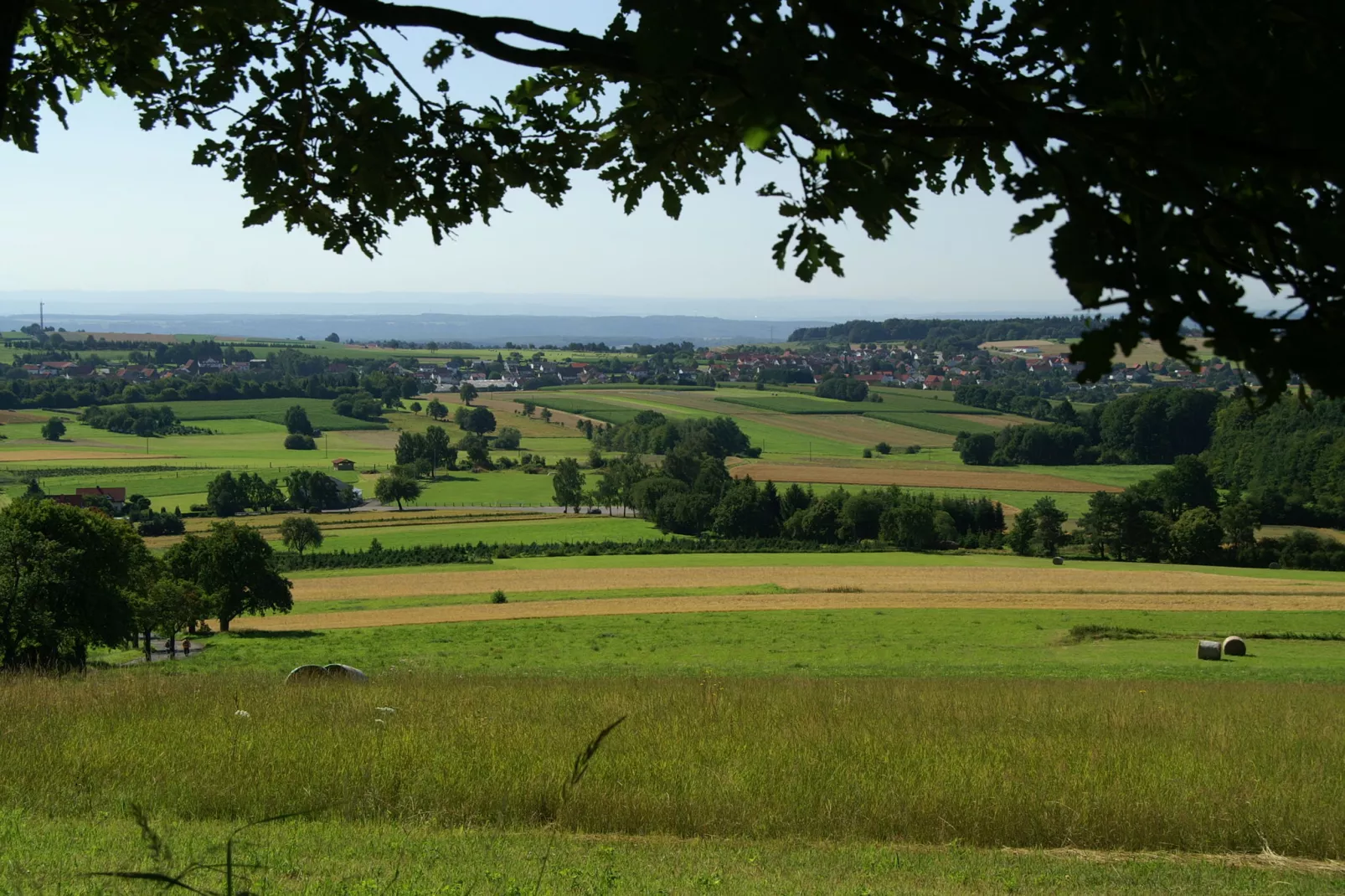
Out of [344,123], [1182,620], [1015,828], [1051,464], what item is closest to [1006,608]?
[1182,620]

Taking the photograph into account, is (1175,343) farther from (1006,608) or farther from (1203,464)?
(1203,464)

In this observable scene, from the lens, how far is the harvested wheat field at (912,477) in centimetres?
8719

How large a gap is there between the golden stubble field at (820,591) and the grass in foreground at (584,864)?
116 feet

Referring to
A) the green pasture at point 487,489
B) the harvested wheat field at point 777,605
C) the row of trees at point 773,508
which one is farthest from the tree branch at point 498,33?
the green pasture at point 487,489

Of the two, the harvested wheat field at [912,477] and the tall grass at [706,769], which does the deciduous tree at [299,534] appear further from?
the tall grass at [706,769]

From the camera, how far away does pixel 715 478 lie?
87.2 meters

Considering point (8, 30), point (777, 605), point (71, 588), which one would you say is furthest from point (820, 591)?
point (8, 30)

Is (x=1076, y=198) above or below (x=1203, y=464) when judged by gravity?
above

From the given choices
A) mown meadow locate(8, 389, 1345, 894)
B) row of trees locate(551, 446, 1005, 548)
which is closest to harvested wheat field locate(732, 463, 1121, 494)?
row of trees locate(551, 446, 1005, 548)

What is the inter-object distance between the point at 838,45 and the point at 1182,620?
39961 mm

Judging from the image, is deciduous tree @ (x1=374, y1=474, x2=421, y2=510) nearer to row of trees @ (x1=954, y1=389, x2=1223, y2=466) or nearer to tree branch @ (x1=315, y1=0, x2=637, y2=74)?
row of trees @ (x1=954, y1=389, x2=1223, y2=466)

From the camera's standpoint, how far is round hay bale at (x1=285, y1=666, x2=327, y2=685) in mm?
15008

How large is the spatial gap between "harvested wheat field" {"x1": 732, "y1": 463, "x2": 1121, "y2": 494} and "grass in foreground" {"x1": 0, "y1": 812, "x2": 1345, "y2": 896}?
254ft

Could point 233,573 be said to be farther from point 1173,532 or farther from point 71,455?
point 71,455
